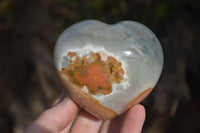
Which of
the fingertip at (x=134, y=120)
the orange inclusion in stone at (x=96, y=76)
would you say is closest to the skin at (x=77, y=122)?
the fingertip at (x=134, y=120)

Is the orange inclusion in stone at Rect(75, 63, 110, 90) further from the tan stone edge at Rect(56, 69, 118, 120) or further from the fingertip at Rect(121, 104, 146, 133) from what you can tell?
the fingertip at Rect(121, 104, 146, 133)

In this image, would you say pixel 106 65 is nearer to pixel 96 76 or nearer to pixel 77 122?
pixel 96 76

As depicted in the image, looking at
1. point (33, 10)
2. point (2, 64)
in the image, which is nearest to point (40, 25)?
point (33, 10)

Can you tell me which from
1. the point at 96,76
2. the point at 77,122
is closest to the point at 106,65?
the point at 96,76

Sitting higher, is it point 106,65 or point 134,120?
point 106,65

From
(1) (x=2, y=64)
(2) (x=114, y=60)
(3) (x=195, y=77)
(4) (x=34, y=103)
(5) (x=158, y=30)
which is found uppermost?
(2) (x=114, y=60)

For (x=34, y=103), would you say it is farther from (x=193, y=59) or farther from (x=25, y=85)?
(x=193, y=59)
